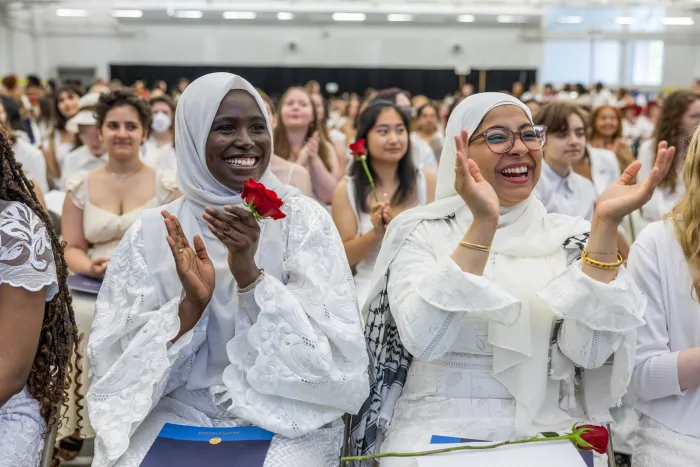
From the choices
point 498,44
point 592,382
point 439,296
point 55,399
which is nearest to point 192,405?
point 55,399

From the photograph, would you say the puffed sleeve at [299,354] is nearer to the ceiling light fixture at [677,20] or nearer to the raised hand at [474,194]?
the raised hand at [474,194]

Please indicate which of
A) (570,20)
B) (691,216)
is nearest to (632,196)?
(691,216)

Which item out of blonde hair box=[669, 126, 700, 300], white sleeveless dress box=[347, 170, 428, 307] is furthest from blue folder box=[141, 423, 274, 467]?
Result: white sleeveless dress box=[347, 170, 428, 307]

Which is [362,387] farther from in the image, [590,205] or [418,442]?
[590,205]

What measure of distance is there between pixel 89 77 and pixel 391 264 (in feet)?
79.9

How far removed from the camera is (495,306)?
6.72 ft

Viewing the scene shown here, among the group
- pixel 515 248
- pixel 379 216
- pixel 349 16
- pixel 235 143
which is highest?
pixel 349 16

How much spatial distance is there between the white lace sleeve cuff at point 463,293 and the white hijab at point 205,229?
50 centimetres

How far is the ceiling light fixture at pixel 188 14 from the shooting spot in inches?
951

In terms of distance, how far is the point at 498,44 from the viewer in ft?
82.4

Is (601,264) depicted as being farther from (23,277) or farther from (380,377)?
(23,277)

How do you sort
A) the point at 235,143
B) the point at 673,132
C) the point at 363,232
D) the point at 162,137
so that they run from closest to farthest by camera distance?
the point at 235,143 → the point at 363,232 → the point at 673,132 → the point at 162,137

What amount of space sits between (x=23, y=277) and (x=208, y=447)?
621mm

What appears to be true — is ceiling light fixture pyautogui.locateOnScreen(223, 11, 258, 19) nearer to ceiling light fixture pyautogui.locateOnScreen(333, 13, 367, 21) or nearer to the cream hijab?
ceiling light fixture pyautogui.locateOnScreen(333, 13, 367, 21)
